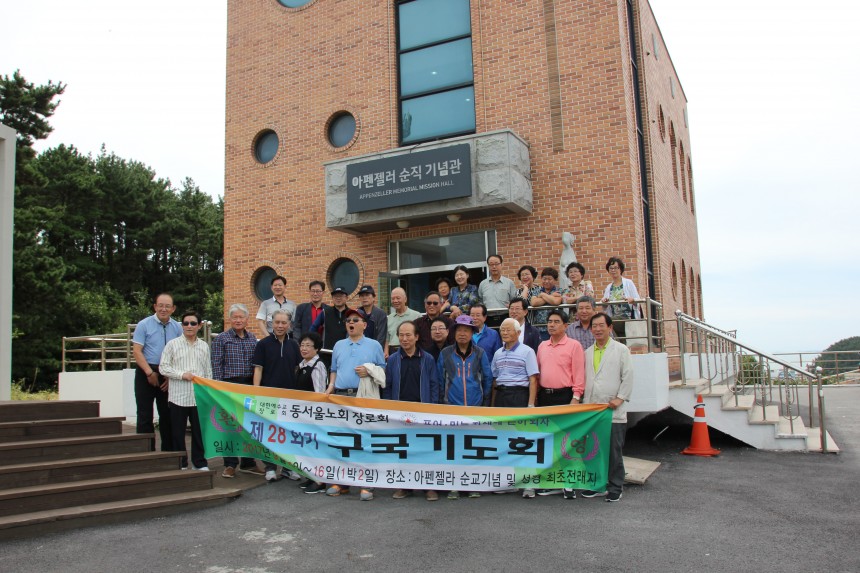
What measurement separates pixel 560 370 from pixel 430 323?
1758mm

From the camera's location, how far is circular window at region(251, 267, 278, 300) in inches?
584

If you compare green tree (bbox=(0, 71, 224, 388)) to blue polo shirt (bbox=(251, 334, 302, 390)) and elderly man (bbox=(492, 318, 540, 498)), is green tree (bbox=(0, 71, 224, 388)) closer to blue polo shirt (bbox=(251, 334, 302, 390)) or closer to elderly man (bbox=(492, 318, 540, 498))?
blue polo shirt (bbox=(251, 334, 302, 390))

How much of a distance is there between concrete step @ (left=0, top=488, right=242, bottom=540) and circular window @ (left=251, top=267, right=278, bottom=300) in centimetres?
827

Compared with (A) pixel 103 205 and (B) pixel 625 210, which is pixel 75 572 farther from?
(A) pixel 103 205

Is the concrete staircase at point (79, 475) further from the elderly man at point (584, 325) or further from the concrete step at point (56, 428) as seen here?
the elderly man at point (584, 325)

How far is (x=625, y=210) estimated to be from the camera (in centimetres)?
1154

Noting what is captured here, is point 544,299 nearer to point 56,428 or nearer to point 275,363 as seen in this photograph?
point 275,363

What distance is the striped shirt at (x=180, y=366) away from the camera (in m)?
7.33

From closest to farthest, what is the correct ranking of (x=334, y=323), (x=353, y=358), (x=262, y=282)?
(x=353, y=358), (x=334, y=323), (x=262, y=282)

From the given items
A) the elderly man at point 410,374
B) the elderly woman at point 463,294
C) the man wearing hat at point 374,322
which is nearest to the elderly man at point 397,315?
the man wearing hat at point 374,322

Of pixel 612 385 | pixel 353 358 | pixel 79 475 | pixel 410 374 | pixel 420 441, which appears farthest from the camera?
pixel 353 358

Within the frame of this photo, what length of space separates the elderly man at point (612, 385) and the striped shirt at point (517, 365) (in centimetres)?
59

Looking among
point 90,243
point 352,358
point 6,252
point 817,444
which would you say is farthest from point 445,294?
point 90,243

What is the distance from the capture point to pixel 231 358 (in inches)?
311
